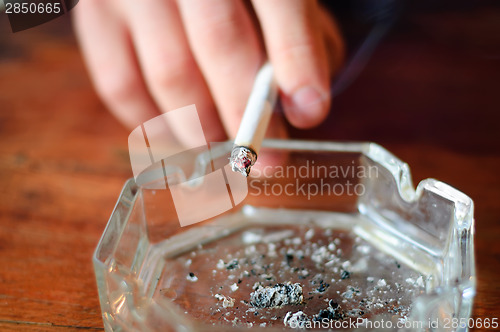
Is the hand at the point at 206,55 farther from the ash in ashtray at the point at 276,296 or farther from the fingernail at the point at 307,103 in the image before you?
the ash in ashtray at the point at 276,296

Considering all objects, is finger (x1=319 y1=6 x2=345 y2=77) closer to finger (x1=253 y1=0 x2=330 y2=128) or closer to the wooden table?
the wooden table

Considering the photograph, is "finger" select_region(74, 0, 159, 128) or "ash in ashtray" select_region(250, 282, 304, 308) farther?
"finger" select_region(74, 0, 159, 128)

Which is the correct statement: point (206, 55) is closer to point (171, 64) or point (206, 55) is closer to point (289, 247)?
point (171, 64)

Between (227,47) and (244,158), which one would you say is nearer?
(244,158)

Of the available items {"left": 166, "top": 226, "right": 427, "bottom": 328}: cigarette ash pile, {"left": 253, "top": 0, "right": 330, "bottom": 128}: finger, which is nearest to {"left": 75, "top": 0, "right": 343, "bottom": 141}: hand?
{"left": 253, "top": 0, "right": 330, "bottom": 128}: finger

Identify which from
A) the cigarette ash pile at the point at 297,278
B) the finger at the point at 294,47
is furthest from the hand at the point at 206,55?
the cigarette ash pile at the point at 297,278

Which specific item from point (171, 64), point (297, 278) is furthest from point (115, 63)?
point (297, 278)
